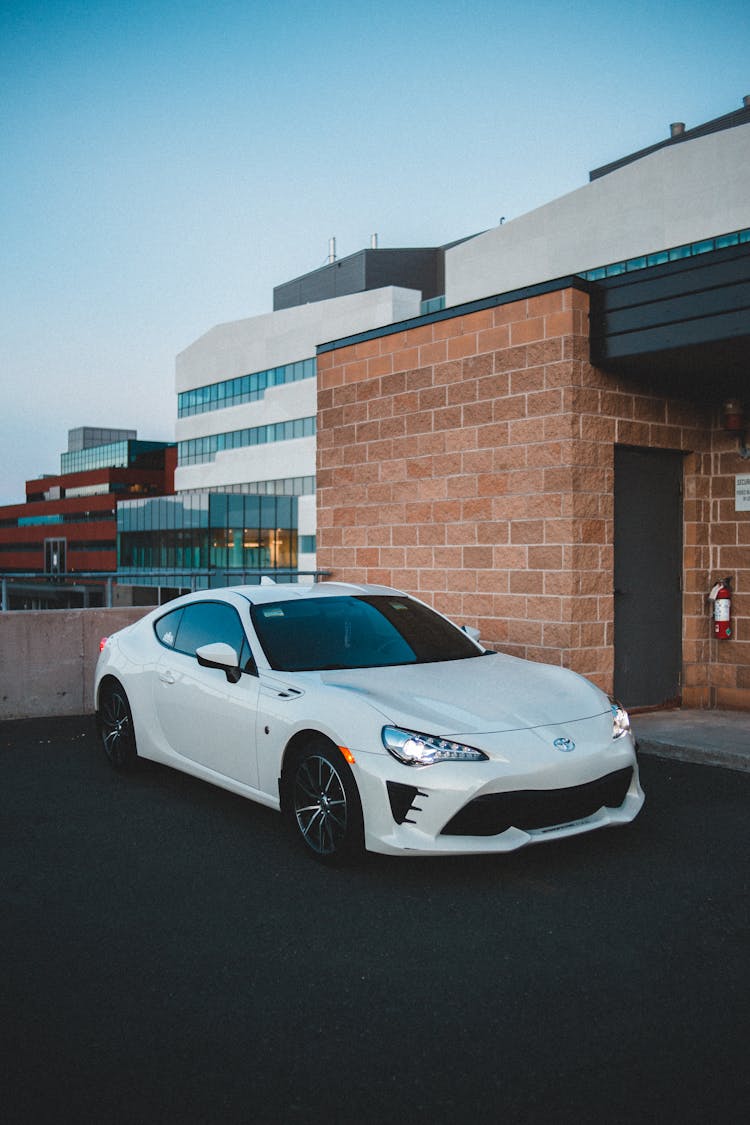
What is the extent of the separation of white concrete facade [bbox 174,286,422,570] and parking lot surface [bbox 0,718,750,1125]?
176ft

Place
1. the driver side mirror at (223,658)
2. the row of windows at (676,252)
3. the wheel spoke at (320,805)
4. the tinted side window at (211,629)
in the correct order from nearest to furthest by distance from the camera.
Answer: the wheel spoke at (320,805)
the driver side mirror at (223,658)
the tinted side window at (211,629)
the row of windows at (676,252)

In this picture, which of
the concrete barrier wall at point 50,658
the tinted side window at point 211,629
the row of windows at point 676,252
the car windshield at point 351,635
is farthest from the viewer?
the row of windows at point 676,252

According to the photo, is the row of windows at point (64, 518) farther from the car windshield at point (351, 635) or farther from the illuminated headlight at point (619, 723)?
the illuminated headlight at point (619, 723)

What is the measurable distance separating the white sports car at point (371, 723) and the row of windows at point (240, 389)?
57.8 metres

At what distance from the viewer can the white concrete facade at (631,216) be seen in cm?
3962

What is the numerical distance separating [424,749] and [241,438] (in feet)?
224

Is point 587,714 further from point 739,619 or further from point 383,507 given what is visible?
point 383,507

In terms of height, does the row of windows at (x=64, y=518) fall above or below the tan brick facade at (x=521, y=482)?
above

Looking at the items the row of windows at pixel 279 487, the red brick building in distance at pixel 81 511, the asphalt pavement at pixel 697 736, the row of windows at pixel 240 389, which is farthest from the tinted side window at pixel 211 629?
the red brick building in distance at pixel 81 511

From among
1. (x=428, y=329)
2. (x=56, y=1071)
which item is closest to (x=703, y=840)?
(x=56, y=1071)

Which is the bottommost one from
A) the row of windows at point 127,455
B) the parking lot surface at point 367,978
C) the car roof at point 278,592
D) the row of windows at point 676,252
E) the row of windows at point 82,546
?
→ the parking lot surface at point 367,978

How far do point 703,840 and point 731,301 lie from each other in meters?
4.45

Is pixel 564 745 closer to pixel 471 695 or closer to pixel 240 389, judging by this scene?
pixel 471 695

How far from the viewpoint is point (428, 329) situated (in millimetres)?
9781
